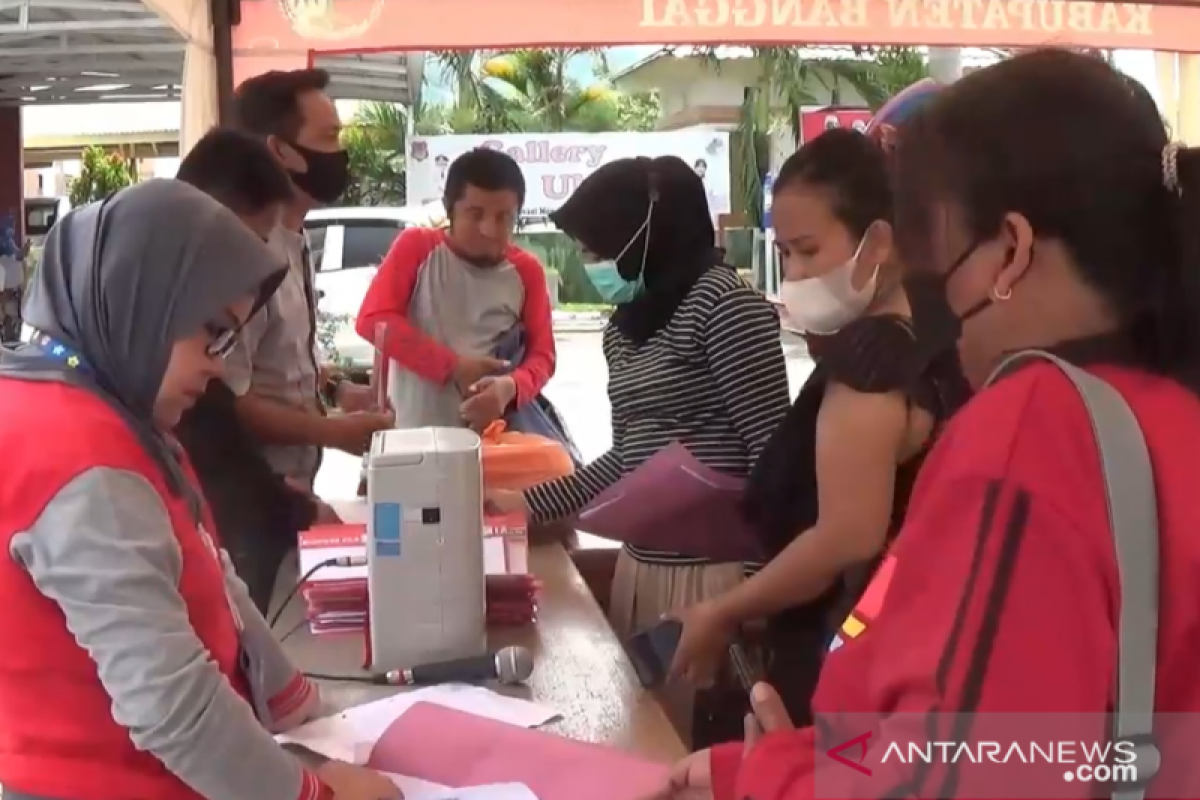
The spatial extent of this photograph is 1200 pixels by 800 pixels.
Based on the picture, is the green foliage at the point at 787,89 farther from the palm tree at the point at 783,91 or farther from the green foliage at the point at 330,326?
the green foliage at the point at 330,326

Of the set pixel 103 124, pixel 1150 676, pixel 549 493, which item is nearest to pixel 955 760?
pixel 1150 676

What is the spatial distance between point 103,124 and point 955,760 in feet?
52.4

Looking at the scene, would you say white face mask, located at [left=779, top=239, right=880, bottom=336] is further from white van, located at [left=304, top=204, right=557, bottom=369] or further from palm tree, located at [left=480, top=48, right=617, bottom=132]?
palm tree, located at [left=480, top=48, right=617, bottom=132]

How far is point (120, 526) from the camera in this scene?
1037 mm

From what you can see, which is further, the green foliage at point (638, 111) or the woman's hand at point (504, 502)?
the green foliage at point (638, 111)

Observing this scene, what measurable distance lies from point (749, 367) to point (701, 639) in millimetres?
423

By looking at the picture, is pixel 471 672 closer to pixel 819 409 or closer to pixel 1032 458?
pixel 819 409

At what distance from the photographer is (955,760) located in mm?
708

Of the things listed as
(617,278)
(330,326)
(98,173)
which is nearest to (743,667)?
(617,278)

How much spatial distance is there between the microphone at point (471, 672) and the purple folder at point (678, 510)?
0.36m

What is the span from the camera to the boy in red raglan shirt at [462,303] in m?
2.87

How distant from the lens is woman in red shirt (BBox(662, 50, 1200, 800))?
69cm

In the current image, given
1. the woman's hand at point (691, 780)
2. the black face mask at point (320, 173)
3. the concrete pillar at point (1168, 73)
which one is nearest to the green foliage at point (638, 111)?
the concrete pillar at point (1168, 73)

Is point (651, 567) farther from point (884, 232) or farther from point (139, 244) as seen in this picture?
point (139, 244)
